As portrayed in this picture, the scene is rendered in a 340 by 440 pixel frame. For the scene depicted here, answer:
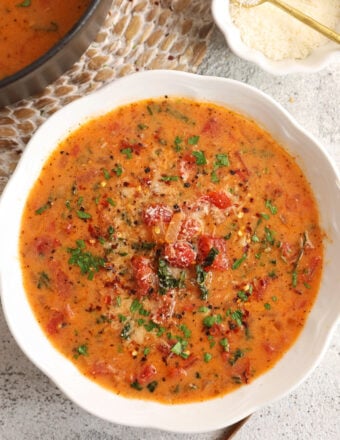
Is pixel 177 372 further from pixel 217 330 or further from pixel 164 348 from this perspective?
pixel 217 330

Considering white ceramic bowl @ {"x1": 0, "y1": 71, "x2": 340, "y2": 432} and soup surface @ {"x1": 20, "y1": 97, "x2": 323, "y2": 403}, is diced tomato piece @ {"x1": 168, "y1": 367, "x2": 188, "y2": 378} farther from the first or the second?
white ceramic bowl @ {"x1": 0, "y1": 71, "x2": 340, "y2": 432}

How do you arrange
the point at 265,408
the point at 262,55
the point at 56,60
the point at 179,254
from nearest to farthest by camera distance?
the point at 56,60 → the point at 179,254 → the point at 262,55 → the point at 265,408

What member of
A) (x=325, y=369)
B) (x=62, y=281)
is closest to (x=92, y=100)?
(x=62, y=281)

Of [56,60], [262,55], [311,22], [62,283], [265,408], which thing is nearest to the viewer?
[56,60]

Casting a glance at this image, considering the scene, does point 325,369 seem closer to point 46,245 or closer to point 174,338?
point 174,338

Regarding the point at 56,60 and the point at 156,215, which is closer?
the point at 56,60

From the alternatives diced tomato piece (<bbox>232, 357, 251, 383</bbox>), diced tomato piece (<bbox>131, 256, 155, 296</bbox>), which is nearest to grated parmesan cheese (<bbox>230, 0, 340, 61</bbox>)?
diced tomato piece (<bbox>131, 256, 155, 296</bbox>)

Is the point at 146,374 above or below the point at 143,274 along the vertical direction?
below

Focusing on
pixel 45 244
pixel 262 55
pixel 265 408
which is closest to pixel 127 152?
pixel 45 244
